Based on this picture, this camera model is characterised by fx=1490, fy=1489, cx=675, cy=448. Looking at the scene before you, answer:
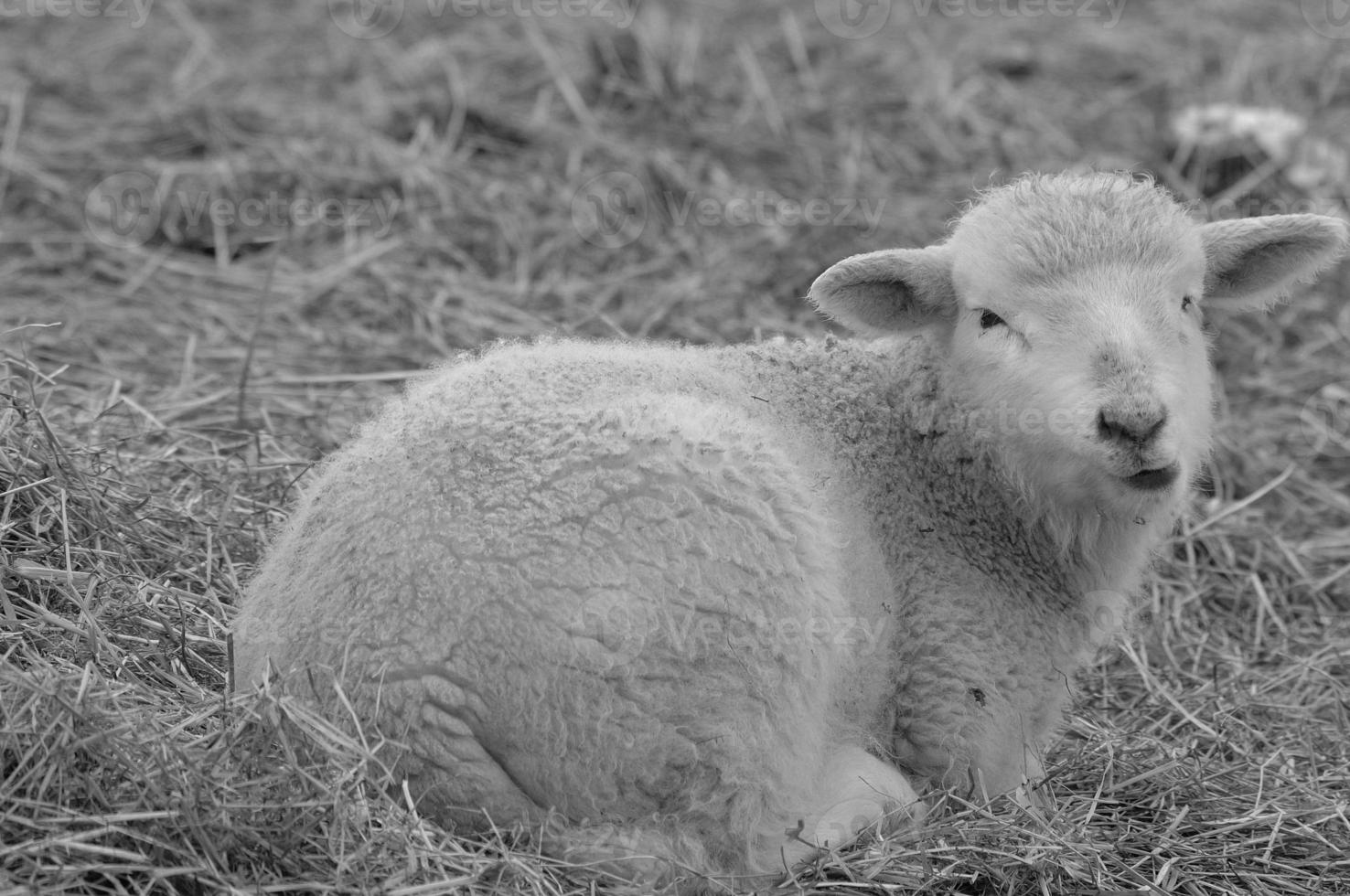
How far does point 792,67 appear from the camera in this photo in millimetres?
10438

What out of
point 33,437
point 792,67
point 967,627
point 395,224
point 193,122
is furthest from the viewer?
point 792,67

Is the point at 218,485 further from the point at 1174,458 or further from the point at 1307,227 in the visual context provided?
the point at 1307,227

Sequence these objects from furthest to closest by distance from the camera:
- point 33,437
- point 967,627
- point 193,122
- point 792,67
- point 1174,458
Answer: point 792,67, point 193,122, point 33,437, point 967,627, point 1174,458

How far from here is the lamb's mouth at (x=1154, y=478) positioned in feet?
12.7

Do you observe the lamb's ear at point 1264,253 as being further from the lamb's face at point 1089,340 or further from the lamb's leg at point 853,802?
the lamb's leg at point 853,802

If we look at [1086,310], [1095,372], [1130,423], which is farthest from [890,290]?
[1130,423]

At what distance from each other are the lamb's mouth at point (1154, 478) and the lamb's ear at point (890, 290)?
0.80 m

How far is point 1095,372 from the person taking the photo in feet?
12.7

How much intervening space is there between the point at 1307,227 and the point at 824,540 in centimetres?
179

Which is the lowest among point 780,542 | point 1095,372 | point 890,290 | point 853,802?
point 853,802

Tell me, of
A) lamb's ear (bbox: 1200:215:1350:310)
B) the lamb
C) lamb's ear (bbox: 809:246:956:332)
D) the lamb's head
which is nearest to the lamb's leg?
the lamb

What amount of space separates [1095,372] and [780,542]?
0.94m

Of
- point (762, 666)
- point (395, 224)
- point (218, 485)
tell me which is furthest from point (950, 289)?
point (395, 224)

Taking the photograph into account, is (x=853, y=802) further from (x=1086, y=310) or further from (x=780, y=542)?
(x=1086, y=310)
